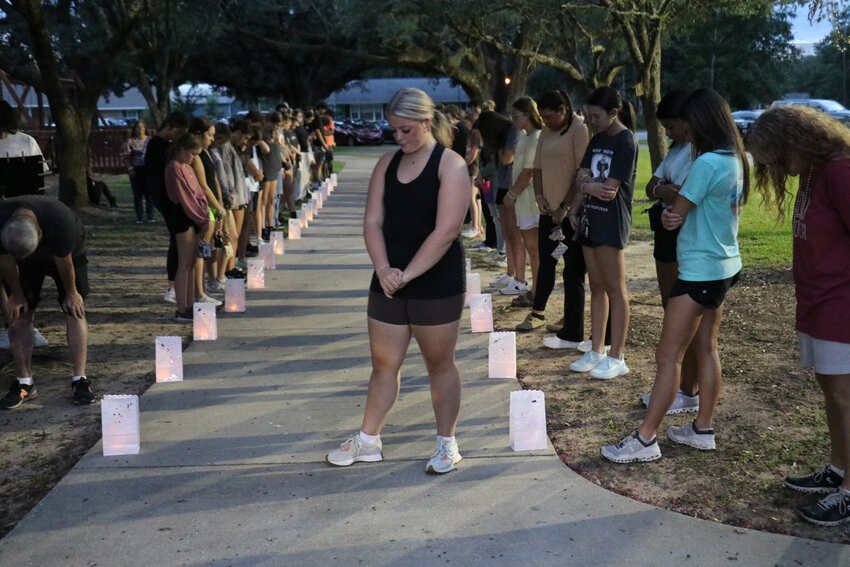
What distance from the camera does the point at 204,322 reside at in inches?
280

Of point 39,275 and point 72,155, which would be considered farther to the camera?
point 72,155

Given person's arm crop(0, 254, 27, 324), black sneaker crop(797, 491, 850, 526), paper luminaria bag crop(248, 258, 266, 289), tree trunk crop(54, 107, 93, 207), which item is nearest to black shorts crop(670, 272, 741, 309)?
black sneaker crop(797, 491, 850, 526)

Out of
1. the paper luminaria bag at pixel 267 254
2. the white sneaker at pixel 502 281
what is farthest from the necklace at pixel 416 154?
the paper luminaria bag at pixel 267 254

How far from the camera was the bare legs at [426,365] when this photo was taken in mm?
4297

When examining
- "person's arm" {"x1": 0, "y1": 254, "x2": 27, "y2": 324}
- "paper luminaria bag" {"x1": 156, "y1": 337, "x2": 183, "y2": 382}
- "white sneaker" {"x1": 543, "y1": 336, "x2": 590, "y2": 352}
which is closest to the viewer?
"person's arm" {"x1": 0, "y1": 254, "x2": 27, "y2": 324}

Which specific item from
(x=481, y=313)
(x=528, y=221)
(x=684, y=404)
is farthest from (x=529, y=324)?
(x=684, y=404)

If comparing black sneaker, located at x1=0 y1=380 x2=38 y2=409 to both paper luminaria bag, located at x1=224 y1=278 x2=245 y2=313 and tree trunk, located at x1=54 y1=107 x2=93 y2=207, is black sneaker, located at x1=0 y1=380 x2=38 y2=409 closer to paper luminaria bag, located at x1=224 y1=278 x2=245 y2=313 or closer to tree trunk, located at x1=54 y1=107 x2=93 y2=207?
paper luminaria bag, located at x1=224 y1=278 x2=245 y2=313

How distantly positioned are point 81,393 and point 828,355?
4297mm

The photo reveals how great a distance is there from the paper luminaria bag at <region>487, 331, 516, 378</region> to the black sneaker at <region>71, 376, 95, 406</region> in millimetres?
2591

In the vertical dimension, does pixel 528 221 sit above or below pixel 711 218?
below

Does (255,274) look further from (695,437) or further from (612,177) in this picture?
(695,437)

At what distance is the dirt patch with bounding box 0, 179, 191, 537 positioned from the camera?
15.3 ft

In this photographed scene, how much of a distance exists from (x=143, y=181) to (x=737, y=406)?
1147 cm

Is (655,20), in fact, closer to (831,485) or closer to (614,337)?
(614,337)
